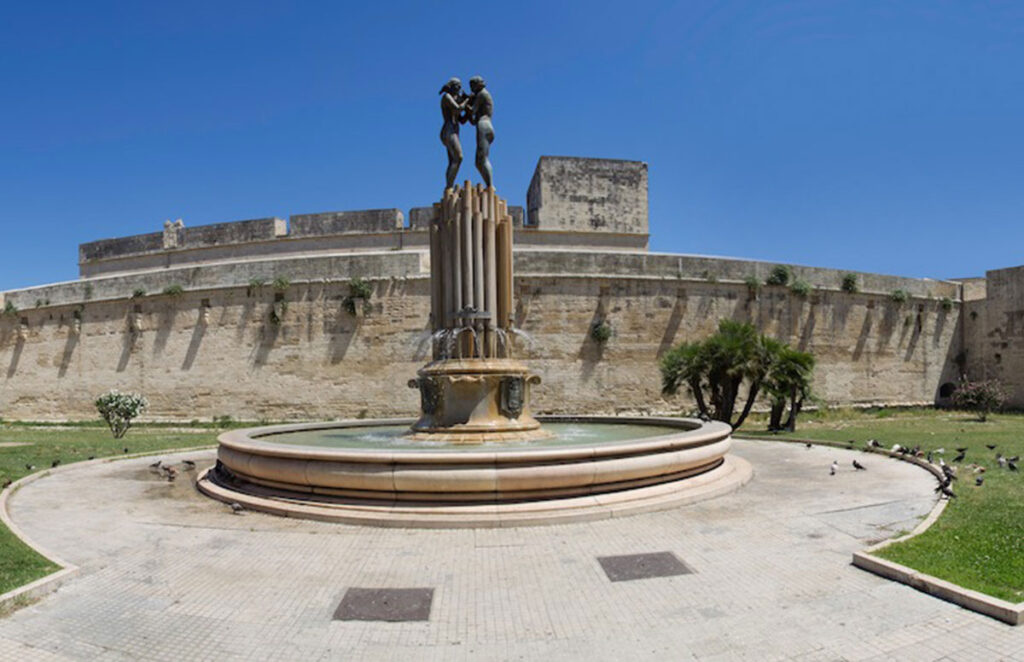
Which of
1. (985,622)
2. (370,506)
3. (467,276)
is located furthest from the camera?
(467,276)

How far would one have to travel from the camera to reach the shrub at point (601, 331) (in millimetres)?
21594

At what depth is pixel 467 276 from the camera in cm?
934

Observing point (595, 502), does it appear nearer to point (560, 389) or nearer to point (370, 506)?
point (370, 506)

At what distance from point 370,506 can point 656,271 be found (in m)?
17.9

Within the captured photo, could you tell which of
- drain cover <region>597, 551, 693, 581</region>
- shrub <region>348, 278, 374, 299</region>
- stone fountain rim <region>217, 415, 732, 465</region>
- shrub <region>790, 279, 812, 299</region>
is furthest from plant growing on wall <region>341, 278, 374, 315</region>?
drain cover <region>597, 551, 693, 581</region>

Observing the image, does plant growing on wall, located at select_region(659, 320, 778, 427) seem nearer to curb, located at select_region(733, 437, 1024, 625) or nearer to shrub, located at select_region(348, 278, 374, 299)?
shrub, located at select_region(348, 278, 374, 299)

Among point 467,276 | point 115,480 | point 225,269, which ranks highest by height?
point 225,269

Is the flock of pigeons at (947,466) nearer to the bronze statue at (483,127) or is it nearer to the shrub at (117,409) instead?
the bronze statue at (483,127)

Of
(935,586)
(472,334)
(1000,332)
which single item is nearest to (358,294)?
(472,334)

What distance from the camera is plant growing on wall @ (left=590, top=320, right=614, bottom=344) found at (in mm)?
21609

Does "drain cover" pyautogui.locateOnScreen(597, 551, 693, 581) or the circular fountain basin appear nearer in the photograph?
"drain cover" pyautogui.locateOnScreen(597, 551, 693, 581)

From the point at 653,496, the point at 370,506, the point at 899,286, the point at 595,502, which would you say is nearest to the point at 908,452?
the point at 653,496

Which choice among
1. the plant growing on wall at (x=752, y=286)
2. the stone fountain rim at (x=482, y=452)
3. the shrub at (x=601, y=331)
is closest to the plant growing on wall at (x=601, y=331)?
the shrub at (x=601, y=331)

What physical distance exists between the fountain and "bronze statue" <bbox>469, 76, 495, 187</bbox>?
2 centimetres
